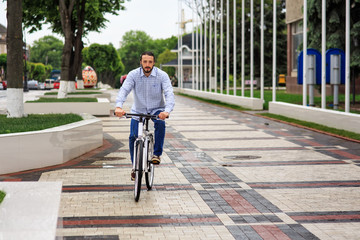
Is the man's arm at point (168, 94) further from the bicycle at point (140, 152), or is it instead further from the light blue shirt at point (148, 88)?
the bicycle at point (140, 152)

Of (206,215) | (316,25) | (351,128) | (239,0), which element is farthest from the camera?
(239,0)

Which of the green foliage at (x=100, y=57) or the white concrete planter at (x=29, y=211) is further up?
the green foliage at (x=100, y=57)

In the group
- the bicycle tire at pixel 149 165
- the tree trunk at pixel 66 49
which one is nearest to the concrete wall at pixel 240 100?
the tree trunk at pixel 66 49

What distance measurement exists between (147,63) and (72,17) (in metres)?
27.8

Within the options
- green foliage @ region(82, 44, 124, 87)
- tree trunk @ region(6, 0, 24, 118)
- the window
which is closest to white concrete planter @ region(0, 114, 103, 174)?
tree trunk @ region(6, 0, 24, 118)

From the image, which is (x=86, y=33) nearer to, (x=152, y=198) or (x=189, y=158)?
(x=189, y=158)

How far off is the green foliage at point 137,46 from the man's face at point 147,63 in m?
139

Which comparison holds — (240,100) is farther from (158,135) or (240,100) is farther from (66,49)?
(158,135)

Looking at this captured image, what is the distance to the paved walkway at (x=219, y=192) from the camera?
6.27 meters

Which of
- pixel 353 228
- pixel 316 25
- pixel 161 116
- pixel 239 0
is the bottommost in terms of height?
pixel 353 228

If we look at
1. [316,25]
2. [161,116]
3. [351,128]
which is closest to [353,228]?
[161,116]

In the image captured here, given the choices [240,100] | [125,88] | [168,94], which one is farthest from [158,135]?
[240,100]

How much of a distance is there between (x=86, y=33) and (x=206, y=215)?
32.9 m

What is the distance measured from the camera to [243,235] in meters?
6.03
